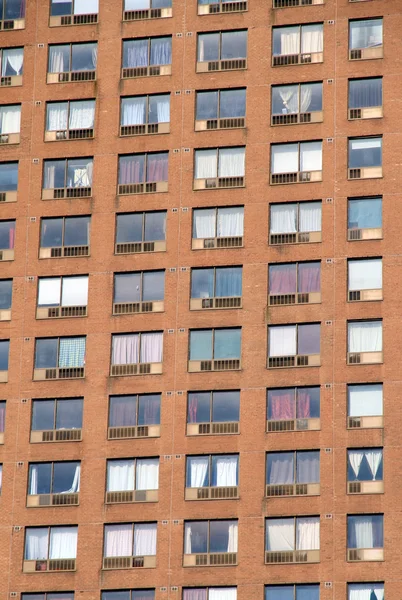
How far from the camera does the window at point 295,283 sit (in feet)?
323

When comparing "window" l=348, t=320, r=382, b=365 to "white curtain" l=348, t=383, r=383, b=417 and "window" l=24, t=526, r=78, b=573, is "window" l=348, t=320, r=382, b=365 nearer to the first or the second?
"white curtain" l=348, t=383, r=383, b=417

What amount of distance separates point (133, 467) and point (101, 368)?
575 cm

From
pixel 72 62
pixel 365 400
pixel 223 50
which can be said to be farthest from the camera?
pixel 72 62

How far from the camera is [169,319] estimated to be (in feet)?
326

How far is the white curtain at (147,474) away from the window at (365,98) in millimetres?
21678

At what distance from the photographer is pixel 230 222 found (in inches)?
3964

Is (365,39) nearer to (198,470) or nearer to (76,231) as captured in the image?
(76,231)

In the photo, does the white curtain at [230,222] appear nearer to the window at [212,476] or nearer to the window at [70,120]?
the window at [70,120]

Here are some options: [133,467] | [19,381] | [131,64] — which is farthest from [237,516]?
[131,64]

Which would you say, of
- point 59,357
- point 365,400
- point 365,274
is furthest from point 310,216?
point 59,357

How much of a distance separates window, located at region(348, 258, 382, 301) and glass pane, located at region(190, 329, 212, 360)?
7.79 meters

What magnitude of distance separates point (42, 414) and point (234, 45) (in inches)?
917

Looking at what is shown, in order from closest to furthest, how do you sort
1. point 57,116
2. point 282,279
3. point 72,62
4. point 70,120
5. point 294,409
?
point 294,409 → point 282,279 → point 70,120 → point 57,116 → point 72,62

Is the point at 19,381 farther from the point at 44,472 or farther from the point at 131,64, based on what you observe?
the point at 131,64
